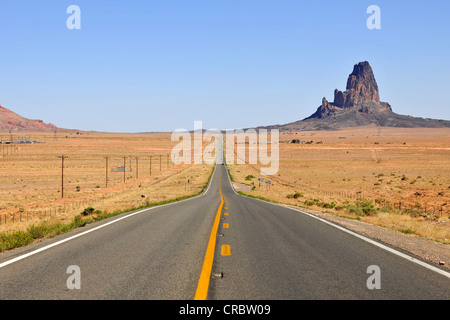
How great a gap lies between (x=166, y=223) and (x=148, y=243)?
12.3 feet

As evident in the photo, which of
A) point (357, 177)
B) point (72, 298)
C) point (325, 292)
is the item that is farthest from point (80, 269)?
point (357, 177)

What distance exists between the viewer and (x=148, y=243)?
9.05 metres

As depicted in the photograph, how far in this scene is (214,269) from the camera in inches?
265

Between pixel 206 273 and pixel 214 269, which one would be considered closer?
pixel 206 273

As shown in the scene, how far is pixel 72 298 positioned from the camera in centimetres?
520

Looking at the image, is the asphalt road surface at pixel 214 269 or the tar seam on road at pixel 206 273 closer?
the tar seam on road at pixel 206 273

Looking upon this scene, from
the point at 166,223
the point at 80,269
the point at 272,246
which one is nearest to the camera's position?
the point at 80,269

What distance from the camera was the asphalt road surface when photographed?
5457mm

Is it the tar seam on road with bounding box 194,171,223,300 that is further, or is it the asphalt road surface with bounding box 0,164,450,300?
the asphalt road surface with bounding box 0,164,450,300

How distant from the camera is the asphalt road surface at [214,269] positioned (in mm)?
5457
